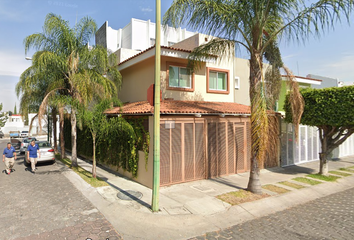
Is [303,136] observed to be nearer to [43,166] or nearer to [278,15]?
[278,15]

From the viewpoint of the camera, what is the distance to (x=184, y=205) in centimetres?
661

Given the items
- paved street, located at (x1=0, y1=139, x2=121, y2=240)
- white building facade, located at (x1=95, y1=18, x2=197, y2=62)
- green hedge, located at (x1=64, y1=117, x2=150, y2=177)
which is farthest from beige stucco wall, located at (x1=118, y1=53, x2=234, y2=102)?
white building facade, located at (x1=95, y1=18, x2=197, y2=62)

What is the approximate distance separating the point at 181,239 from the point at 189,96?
25.9 feet

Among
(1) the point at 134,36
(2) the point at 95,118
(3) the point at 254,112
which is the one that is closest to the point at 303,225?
(3) the point at 254,112

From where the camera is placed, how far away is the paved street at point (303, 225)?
5035 millimetres

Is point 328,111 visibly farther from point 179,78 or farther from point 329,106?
point 179,78

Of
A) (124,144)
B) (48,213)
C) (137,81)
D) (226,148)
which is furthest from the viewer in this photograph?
(137,81)

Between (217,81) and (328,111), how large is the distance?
5703mm

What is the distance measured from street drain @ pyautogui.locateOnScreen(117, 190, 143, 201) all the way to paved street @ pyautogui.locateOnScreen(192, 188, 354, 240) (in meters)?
2.92

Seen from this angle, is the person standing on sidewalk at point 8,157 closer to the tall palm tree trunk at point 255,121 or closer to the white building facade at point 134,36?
the tall palm tree trunk at point 255,121

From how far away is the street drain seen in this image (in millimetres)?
7134

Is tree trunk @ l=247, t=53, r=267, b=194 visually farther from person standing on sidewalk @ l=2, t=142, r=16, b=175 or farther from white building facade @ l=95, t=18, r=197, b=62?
white building facade @ l=95, t=18, r=197, b=62

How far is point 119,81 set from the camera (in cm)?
1261

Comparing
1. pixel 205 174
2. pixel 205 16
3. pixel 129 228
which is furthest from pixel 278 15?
pixel 129 228
